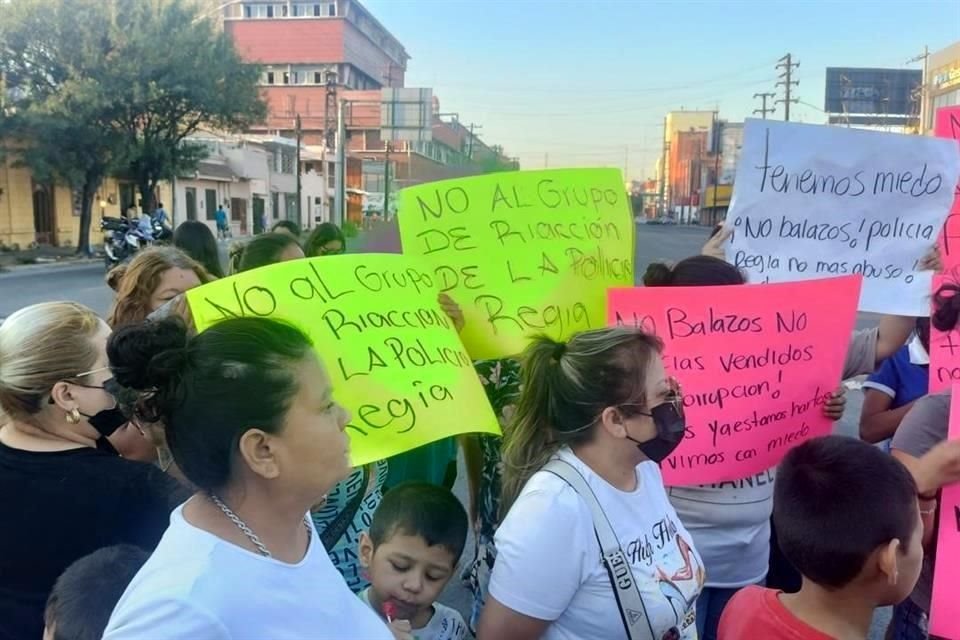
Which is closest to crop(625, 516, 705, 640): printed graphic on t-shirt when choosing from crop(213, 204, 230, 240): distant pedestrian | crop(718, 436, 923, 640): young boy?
crop(718, 436, 923, 640): young boy

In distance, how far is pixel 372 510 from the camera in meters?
2.29

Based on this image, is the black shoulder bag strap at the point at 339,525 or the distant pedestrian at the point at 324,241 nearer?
the black shoulder bag strap at the point at 339,525

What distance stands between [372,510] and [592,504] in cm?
81

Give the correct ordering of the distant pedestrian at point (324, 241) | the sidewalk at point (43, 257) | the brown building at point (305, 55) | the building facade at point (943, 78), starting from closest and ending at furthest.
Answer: the distant pedestrian at point (324, 241), the sidewalk at point (43, 257), the building facade at point (943, 78), the brown building at point (305, 55)

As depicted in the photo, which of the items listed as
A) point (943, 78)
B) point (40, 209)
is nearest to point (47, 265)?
point (40, 209)

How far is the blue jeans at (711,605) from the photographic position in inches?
91.7

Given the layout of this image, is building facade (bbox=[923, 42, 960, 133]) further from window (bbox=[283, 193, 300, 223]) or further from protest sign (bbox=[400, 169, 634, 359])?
protest sign (bbox=[400, 169, 634, 359])

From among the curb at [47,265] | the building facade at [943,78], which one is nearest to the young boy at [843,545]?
the curb at [47,265]

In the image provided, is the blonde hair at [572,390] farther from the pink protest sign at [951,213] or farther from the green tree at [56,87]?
the green tree at [56,87]

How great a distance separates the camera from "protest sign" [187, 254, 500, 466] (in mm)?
1820

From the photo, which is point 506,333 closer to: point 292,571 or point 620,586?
point 620,586

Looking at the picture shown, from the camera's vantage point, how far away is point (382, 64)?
299ft

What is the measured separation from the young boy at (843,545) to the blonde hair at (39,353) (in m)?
1.51

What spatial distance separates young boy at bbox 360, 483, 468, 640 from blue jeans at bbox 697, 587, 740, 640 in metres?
0.70
